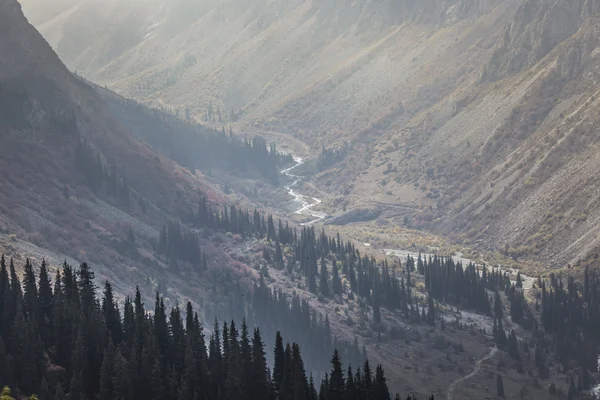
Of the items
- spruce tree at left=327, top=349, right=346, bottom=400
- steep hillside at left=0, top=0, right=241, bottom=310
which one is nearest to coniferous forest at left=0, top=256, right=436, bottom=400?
spruce tree at left=327, top=349, right=346, bottom=400

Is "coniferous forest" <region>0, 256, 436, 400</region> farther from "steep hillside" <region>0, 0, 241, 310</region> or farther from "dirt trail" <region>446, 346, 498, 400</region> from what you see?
"dirt trail" <region>446, 346, 498, 400</region>

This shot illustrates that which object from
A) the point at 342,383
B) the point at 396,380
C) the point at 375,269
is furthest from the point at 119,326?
the point at 375,269

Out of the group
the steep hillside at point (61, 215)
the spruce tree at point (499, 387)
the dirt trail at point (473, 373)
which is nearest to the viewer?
the spruce tree at point (499, 387)

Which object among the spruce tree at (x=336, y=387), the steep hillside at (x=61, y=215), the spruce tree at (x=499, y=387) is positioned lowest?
the spruce tree at (x=336, y=387)

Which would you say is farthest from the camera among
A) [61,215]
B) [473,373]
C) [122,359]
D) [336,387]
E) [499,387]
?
[61,215]

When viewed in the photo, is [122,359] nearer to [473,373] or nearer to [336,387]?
Result: [336,387]

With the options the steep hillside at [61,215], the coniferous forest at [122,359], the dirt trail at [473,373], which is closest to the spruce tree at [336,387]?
the coniferous forest at [122,359]

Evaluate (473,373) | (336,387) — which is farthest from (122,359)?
(473,373)

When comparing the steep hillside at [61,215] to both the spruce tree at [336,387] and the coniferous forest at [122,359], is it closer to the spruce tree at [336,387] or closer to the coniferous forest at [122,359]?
the coniferous forest at [122,359]

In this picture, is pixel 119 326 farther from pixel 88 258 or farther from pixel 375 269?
pixel 375 269
